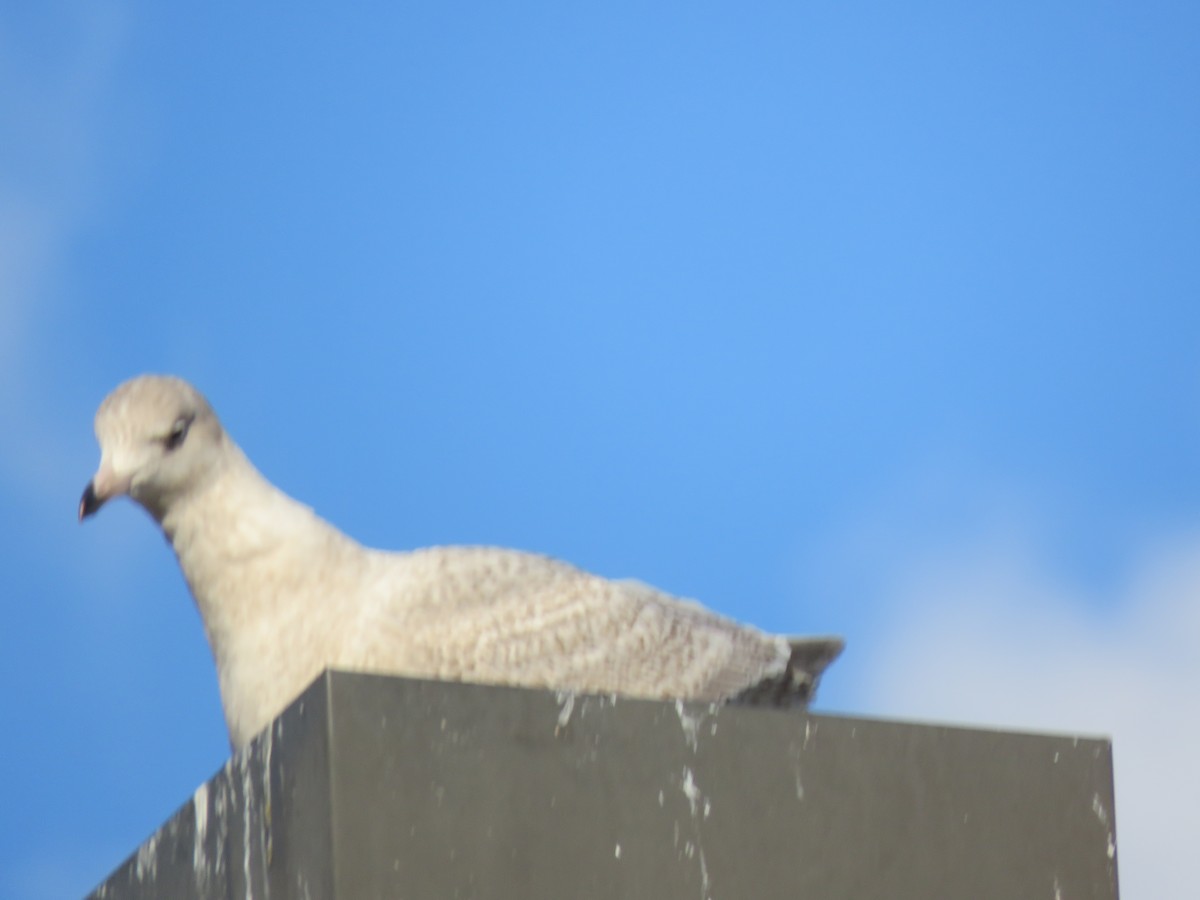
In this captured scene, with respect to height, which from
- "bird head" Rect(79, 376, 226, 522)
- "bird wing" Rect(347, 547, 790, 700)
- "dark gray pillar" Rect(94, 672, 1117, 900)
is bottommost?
"dark gray pillar" Rect(94, 672, 1117, 900)

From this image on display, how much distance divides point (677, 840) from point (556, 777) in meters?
0.27

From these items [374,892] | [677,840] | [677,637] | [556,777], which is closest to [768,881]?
[677,840]

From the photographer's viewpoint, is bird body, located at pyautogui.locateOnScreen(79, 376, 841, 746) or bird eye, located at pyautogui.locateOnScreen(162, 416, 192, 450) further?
bird eye, located at pyautogui.locateOnScreen(162, 416, 192, 450)

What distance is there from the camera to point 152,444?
4699mm

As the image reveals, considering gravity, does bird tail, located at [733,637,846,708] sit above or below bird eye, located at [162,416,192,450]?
below

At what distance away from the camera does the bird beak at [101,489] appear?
4586 mm

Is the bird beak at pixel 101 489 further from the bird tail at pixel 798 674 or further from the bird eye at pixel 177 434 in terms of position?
the bird tail at pixel 798 674

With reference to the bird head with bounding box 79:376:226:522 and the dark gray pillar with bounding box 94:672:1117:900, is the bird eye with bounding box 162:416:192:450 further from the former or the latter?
the dark gray pillar with bounding box 94:672:1117:900

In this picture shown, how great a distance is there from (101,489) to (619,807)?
1746mm

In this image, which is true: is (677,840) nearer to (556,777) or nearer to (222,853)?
(556,777)

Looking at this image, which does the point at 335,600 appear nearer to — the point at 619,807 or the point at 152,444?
the point at 152,444

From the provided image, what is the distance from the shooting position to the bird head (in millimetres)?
4660

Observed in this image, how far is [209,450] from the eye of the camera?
189 inches

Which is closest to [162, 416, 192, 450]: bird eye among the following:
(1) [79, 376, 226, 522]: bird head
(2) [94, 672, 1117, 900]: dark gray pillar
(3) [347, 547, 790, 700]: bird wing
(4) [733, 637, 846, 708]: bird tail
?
(1) [79, 376, 226, 522]: bird head
